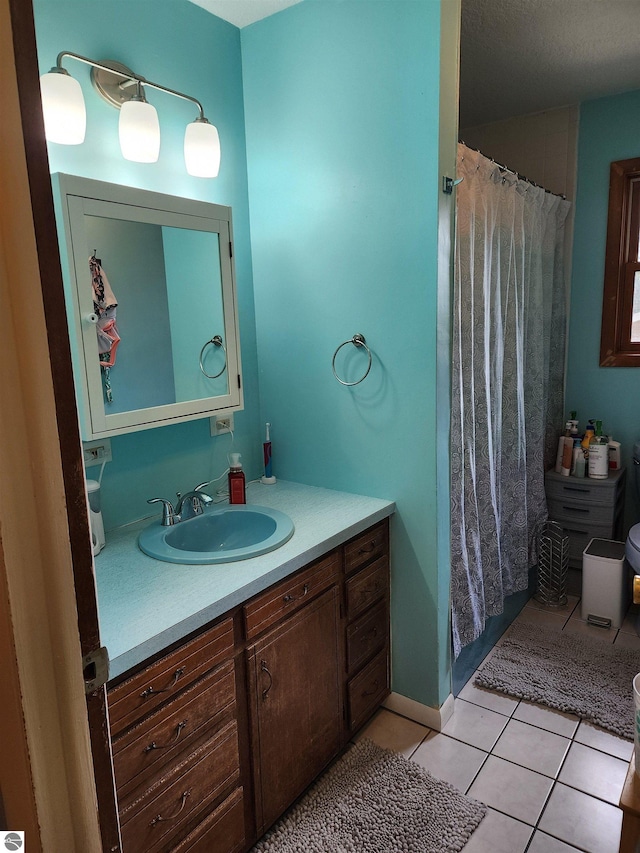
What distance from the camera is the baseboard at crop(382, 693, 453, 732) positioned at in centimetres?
209

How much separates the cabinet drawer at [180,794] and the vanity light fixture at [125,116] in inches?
60.4

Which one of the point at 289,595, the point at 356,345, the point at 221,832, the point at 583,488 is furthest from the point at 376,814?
the point at 583,488

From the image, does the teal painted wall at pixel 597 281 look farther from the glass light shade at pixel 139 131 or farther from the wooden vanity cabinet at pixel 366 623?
the glass light shade at pixel 139 131

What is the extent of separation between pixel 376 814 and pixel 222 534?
965 mm

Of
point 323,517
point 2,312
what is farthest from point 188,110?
point 2,312

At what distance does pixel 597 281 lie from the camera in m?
3.10

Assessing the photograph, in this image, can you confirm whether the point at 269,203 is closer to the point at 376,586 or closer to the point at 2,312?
the point at 376,586

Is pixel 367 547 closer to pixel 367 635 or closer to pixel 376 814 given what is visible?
pixel 367 635

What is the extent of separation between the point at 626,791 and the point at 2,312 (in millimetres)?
1370

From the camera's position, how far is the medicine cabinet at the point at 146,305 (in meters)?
1.54

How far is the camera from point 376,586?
79.9 inches

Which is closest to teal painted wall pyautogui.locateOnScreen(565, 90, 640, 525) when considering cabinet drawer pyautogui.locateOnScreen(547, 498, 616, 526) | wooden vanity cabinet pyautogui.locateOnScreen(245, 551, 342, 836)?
cabinet drawer pyautogui.locateOnScreen(547, 498, 616, 526)

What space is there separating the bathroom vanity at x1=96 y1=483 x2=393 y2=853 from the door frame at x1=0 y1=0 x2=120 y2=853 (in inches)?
20.1

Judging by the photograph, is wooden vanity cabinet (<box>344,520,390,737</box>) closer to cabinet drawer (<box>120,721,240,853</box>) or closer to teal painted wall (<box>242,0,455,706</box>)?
teal painted wall (<box>242,0,455,706</box>)
